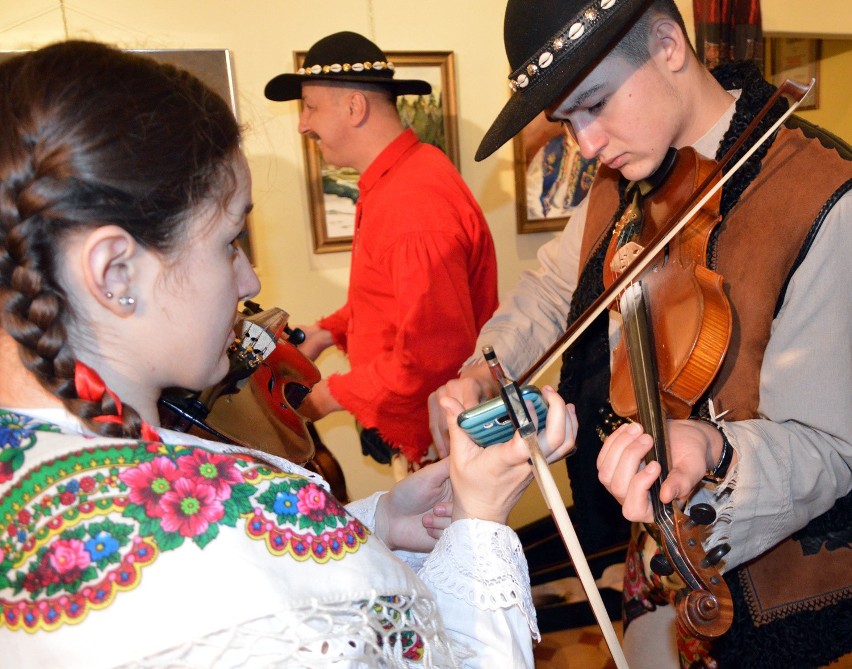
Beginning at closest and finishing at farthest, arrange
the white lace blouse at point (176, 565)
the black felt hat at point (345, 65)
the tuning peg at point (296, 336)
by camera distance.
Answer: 1. the white lace blouse at point (176, 565)
2. the tuning peg at point (296, 336)
3. the black felt hat at point (345, 65)

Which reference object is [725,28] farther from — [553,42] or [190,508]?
[190,508]

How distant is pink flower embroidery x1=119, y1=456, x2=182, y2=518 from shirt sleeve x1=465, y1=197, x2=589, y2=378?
1102mm

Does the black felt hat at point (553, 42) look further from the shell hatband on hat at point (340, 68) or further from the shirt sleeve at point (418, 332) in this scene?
the shell hatband on hat at point (340, 68)

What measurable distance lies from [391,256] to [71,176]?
1.74 m

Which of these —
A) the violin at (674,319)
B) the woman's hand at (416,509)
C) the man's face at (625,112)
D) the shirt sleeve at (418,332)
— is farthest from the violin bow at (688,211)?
the shirt sleeve at (418,332)

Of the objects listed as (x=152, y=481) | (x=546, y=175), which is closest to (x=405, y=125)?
(x=546, y=175)

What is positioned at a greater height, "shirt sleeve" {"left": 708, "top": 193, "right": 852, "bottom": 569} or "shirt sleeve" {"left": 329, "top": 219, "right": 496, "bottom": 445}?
"shirt sleeve" {"left": 708, "top": 193, "right": 852, "bottom": 569}

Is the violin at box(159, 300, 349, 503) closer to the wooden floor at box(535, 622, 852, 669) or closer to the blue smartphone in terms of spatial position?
the blue smartphone

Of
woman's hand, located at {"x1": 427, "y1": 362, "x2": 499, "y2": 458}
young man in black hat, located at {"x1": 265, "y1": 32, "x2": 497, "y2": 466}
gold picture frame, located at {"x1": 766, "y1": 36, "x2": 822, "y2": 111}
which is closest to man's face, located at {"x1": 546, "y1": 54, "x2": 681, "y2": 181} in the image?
woman's hand, located at {"x1": 427, "y1": 362, "x2": 499, "y2": 458}

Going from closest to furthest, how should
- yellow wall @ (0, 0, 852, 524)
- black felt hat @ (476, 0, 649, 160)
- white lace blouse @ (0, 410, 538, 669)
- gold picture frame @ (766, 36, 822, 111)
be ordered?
1. white lace blouse @ (0, 410, 538, 669)
2. black felt hat @ (476, 0, 649, 160)
3. yellow wall @ (0, 0, 852, 524)
4. gold picture frame @ (766, 36, 822, 111)

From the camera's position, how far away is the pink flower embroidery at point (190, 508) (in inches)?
30.0

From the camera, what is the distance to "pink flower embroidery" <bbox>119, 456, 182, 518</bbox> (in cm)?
76

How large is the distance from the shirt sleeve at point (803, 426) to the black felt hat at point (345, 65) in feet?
5.98

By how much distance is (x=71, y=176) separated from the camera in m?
0.80
